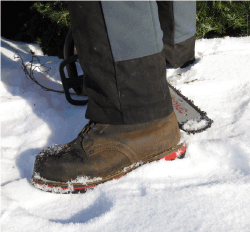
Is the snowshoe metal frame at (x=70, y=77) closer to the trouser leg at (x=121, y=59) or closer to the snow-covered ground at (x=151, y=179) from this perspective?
the snow-covered ground at (x=151, y=179)

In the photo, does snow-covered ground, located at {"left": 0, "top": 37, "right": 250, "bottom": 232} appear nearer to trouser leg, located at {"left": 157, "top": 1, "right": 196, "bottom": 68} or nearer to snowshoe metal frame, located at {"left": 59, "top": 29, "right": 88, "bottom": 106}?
snowshoe metal frame, located at {"left": 59, "top": 29, "right": 88, "bottom": 106}

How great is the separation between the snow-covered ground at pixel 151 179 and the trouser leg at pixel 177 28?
20cm

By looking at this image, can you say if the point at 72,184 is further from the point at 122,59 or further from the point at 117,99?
the point at 122,59

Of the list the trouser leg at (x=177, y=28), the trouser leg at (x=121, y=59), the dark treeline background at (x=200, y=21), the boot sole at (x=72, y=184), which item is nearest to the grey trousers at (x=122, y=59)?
the trouser leg at (x=121, y=59)

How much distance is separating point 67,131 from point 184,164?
63 cm

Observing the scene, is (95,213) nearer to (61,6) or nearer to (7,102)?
(7,102)

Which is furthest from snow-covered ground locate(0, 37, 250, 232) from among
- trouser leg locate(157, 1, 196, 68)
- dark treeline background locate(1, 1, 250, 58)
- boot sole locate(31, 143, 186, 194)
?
dark treeline background locate(1, 1, 250, 58)

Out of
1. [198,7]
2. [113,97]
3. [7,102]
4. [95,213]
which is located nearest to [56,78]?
[7,102]

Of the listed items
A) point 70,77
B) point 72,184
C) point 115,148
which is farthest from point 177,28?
point 72,184

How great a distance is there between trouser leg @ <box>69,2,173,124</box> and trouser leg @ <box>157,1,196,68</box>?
550 millimetres

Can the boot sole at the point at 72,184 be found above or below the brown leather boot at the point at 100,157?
below

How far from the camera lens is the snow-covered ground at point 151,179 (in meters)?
0.69

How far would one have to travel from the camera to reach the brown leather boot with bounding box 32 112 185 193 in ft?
2.74

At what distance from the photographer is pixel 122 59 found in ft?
2.26
